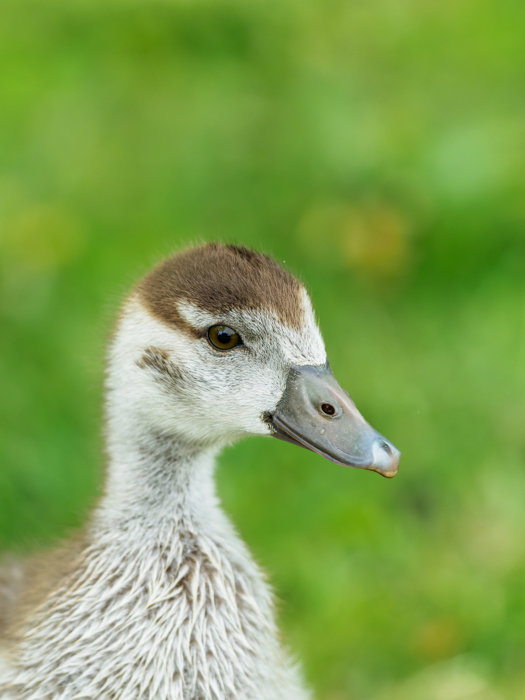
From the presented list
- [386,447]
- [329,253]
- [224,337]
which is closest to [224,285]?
[224,337]

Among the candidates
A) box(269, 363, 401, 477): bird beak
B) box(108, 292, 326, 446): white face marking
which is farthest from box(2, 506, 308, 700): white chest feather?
box(269, 363, 401, 477): bird beak

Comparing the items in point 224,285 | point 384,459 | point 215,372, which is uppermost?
point 224,285

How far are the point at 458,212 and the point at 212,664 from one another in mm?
2461

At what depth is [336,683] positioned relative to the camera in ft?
9.75

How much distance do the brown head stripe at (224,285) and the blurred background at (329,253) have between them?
0.41 meters

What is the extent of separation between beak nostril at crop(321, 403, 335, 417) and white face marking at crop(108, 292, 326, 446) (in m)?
0.09

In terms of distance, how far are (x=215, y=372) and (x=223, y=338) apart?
Answer: 68 mm

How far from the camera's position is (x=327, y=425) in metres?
2.14

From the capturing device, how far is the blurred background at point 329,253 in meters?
3.16

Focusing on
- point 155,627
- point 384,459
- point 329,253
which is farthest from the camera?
point 329,253

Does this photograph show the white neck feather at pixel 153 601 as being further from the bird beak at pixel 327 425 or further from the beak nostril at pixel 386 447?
the beak nostril at pixel 386 447

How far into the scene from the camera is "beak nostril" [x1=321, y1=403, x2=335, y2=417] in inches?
84.1

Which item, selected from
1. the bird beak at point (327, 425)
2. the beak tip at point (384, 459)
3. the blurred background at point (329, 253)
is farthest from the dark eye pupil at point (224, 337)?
the blurred background at point (329, 253)

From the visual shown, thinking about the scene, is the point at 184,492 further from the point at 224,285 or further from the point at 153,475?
the point at 224,285
